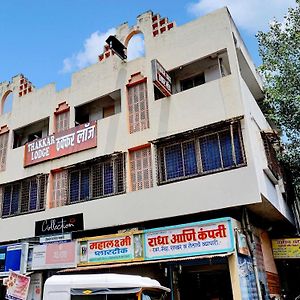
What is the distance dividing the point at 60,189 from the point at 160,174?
500 cm

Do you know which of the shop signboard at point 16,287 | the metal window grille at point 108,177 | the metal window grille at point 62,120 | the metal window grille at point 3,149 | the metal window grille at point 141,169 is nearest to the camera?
the shop signboard at point 16,287

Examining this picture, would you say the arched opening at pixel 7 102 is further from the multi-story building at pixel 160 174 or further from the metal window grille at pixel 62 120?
the metal window grille at pixel 62 120

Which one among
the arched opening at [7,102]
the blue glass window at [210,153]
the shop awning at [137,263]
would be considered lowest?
the shop awning at [137,263]

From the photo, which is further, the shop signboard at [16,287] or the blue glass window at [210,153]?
the blue glass window at [210,153]

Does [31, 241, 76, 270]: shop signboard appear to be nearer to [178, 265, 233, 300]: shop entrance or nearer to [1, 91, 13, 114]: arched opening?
[178, 265, 233, 300]: shop entrance

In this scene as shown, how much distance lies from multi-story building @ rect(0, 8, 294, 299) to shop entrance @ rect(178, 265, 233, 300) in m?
0.04

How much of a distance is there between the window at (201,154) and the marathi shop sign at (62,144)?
345 centimetres

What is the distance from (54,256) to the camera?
13.9 meters

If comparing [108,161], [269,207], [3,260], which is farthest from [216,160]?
[3,260]

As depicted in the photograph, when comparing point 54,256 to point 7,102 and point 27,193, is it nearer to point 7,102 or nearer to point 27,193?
point 27,193

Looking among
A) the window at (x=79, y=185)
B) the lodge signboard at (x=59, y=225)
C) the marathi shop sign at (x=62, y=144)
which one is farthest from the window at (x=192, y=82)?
the lodge signboard at (x=59, y=225)

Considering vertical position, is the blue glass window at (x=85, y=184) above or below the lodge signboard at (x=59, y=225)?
above

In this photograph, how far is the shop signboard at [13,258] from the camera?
1482 cm

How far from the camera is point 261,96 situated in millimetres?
16797
